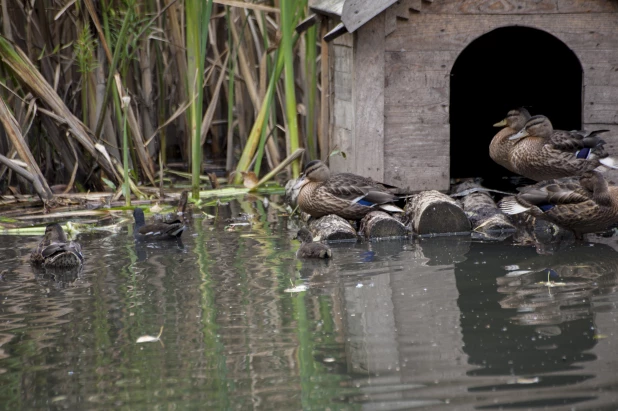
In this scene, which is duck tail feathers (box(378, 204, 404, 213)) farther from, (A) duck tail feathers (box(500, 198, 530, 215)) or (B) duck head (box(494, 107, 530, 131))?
(B) duck head (box(494, 107, 530, 131))

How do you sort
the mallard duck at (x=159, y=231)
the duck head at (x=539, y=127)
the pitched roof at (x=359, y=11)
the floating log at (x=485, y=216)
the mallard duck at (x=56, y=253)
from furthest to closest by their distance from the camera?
the duck head at (x=539, y=127), the pitched roof at (x=359, y=11), the floating log at (x=485, y=216), the mallard duck at (x=159, y=231), the mallard duck at (x=56, y=253)

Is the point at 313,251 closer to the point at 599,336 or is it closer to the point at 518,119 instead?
the point at 599,336

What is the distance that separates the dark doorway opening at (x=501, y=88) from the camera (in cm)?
1130

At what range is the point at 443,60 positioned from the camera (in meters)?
8.93

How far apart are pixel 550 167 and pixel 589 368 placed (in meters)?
4.66

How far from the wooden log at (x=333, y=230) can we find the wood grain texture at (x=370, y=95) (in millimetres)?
1215

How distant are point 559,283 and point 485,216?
7.44 ft

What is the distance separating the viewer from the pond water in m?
4.03

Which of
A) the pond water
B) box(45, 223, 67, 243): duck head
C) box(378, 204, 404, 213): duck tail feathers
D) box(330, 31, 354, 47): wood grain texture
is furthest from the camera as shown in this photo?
box(330, 31, 354, 47): wood grain texture

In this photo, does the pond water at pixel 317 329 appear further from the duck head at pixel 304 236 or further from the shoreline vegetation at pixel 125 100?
the shoreline vegetation at pixel 125 100

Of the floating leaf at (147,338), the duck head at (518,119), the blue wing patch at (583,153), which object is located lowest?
the floating leaf at (147,338)

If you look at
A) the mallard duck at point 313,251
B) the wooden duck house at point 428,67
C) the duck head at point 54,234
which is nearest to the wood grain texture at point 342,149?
the wooden duck house at point 428,67

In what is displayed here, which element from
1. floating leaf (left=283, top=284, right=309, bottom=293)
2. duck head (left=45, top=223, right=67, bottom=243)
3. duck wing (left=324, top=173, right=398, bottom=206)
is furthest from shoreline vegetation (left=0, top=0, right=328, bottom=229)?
floating leaf (left=283, top=284, right=309, bottom=293)

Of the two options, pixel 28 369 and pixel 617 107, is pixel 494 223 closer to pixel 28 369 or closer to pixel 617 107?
pixel 617 107
